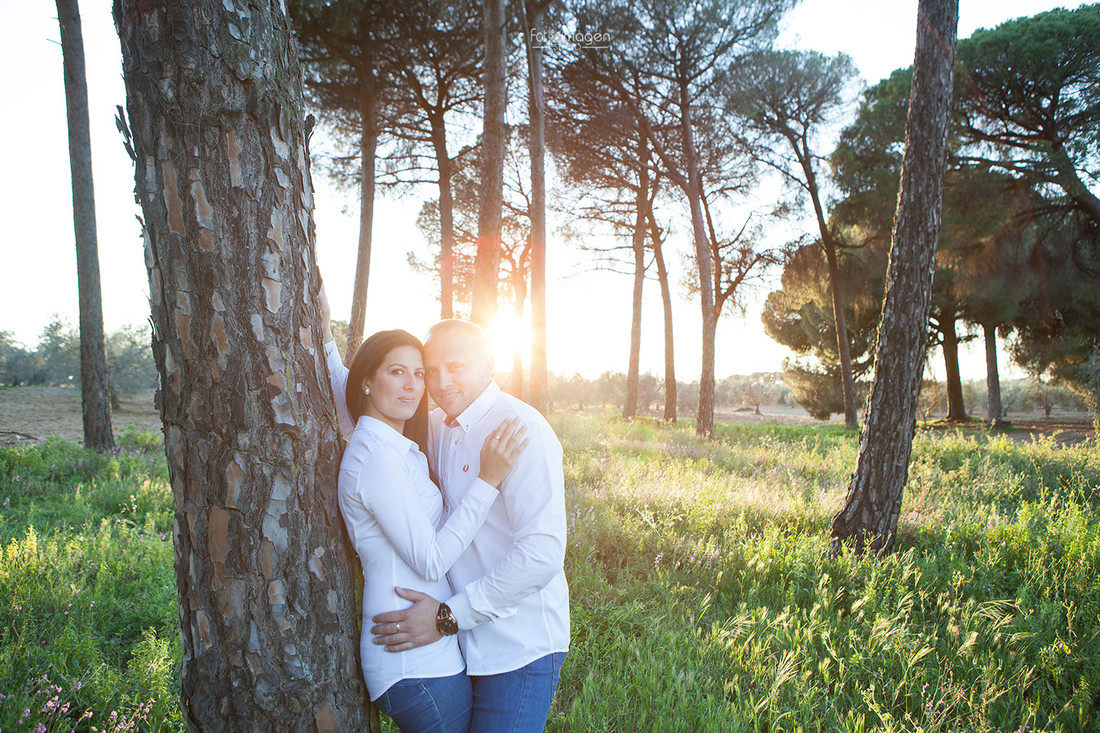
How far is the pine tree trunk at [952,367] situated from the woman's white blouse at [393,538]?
2282cm

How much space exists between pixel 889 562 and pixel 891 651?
1305 mm

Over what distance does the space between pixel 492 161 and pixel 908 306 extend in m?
5.29

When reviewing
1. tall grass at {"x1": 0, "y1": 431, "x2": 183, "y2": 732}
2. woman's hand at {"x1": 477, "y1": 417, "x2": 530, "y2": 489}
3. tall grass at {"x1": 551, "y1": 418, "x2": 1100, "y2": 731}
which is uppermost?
woman's hand at {"x1": 477, "y1": 417, "x2": 530, "y2": 489}

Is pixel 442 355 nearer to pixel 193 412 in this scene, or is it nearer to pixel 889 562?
pixel 193 412

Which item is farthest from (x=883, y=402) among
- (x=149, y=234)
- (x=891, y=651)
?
(x=149, y=234)

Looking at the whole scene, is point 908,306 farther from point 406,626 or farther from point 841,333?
point 841,333

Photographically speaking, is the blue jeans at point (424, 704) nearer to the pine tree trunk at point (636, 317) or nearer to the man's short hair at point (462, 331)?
the man's short hair at point (462, 331)

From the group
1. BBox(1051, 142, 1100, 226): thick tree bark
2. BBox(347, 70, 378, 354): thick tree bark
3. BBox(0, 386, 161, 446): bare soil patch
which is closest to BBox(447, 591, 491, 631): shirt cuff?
BBox(347, 70, 378, 354): thick tree bark

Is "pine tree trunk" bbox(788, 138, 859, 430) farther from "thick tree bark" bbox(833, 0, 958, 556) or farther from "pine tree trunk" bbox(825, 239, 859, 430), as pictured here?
"thick tree bark" bbox(833, 0, 958, 556)

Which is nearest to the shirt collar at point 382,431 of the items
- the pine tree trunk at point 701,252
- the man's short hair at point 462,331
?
the man's short hair at point 462,331

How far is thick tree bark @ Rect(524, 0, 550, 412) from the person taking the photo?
30.1 feet

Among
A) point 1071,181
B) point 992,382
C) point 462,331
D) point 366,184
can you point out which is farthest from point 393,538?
point 992,382

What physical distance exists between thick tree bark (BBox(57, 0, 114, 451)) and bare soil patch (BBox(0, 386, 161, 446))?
377cm

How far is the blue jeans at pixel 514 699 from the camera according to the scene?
1.69 m
